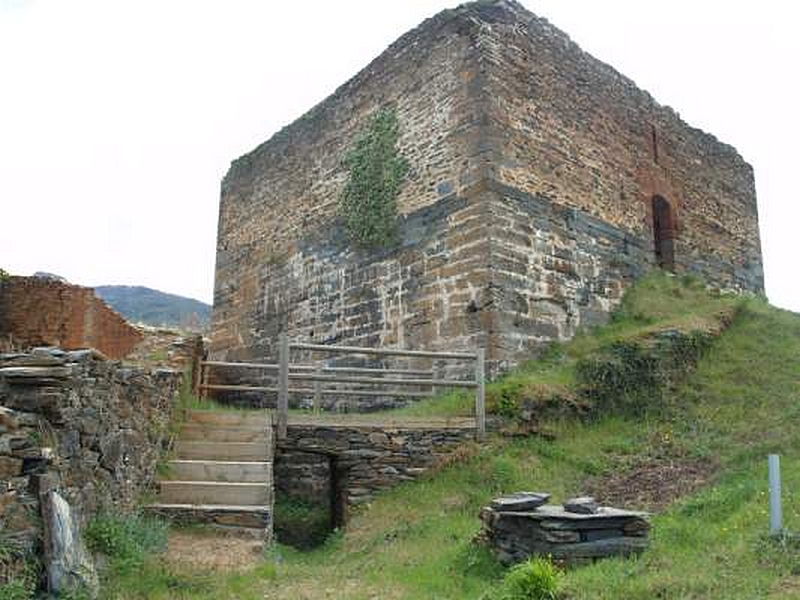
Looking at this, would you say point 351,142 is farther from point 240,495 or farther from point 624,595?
point 624,595

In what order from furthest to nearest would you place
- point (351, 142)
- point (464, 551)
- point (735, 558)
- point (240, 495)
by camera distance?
point (351, 142), point (240, 495), point (464, 551), point (735, 558)

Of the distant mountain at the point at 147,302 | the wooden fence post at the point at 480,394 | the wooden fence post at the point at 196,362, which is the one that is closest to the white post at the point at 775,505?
the wooden fence post at the point at 480,394

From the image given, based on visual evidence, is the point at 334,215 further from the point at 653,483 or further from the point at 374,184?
the point at 653,483

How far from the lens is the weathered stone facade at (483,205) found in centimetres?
1201

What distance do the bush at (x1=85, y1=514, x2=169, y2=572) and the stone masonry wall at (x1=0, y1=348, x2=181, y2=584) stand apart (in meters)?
0.14

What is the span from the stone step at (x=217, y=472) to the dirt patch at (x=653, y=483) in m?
3.77

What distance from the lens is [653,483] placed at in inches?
346

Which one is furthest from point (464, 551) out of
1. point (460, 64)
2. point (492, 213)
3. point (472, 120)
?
point (460, 64)

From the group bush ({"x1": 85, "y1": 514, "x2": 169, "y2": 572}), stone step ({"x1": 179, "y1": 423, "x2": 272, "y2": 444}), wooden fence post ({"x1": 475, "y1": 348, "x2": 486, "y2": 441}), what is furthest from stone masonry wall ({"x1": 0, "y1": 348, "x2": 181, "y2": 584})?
wooden fence post ({"x1": 475, "y1": 348, "x2": 486, "y2": 441})

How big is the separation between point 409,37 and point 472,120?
2726 mm

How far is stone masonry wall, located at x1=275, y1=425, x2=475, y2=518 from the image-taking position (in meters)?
9.38

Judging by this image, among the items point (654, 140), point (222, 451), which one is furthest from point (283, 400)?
point (654, 140)

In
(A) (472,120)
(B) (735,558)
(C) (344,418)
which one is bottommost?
(B) (735,558)

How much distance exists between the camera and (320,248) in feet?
49.3
